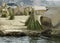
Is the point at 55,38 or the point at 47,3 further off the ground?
the point at 47,3

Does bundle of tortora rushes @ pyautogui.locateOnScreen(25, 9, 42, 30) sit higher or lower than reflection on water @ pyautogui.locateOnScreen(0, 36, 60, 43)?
higher

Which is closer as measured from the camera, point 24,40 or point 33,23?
point 24,40

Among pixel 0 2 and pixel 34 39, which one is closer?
pixel 34 39

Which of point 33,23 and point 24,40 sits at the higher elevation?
point 33,23

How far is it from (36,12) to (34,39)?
1340 millimetres

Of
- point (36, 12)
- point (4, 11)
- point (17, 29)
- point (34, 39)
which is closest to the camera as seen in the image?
point (34, 39)

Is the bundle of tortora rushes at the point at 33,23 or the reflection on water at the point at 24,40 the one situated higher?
the bundle of tortora rushes at the point at 33,23

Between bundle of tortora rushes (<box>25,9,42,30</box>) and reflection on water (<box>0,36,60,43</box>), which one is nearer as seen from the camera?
reflection on water (<box>0,36,60,43</box>)

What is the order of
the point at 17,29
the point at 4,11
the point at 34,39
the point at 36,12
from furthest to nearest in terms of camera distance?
1. the point at 4,11
2. the point at 36,12
3. the point at 17,29
4. the point at 34,39

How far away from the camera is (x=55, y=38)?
21.1ft

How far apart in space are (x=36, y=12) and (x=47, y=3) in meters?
0.40

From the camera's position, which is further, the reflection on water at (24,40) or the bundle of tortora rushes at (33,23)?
the bundle of tortora rushes at (33,23)

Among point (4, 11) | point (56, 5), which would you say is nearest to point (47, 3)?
point (56, 5)

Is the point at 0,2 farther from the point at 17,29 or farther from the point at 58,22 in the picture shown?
the point at 58,22
